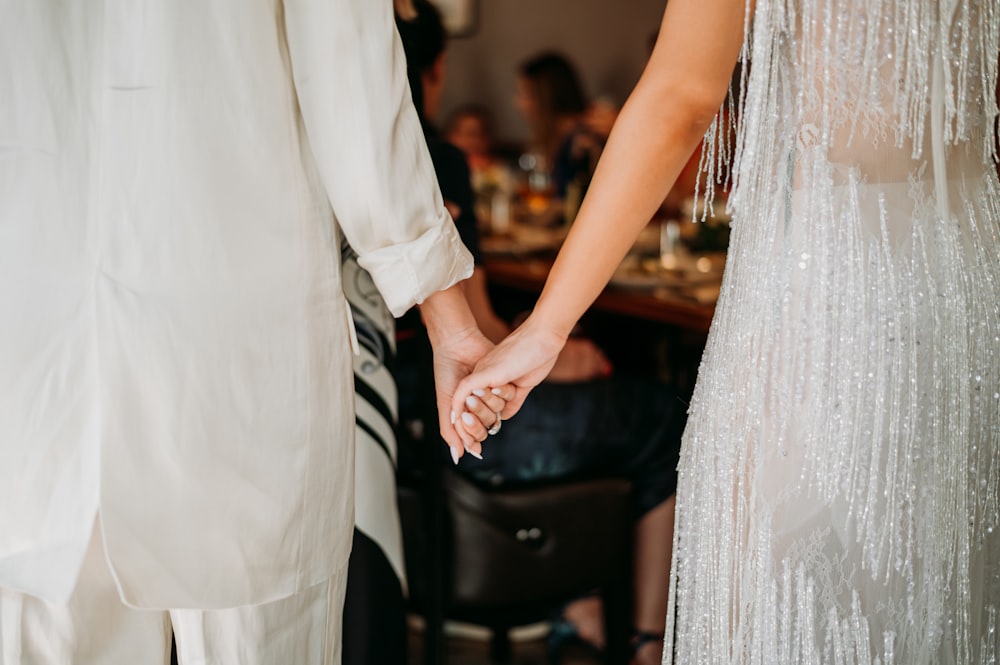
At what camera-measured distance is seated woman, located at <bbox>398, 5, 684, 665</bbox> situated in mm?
1839

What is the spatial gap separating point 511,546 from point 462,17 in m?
5.35

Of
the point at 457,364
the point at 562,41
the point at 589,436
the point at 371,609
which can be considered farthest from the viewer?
the point at 562,41

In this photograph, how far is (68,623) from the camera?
89 centimetres

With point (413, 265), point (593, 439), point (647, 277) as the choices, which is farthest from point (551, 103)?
point (413, 265)

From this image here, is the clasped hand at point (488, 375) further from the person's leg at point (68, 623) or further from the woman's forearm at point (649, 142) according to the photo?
the person's leg at point (68, 623)

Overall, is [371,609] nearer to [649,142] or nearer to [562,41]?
[649,142]

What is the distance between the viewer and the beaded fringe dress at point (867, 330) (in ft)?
2.98

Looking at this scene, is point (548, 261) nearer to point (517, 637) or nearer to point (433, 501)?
point (517, 637)

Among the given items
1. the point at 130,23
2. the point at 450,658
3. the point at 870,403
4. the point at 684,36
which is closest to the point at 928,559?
the point at 870,403

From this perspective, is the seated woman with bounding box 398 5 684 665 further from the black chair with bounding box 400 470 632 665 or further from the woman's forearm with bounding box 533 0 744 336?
the woman's forearm with bounding box 533 0 744 336

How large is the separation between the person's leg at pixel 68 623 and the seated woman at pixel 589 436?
0.96 m

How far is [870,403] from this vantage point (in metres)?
0.91

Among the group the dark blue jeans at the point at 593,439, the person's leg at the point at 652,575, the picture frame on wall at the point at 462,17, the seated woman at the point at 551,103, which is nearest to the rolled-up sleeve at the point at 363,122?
the dark blue jeans at the point at 593,439

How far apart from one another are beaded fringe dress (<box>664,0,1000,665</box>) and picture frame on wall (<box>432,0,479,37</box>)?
5.68 m
